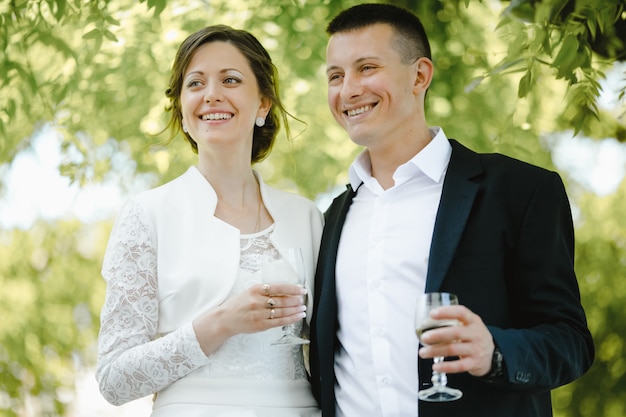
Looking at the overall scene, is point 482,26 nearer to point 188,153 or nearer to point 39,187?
point 188,153

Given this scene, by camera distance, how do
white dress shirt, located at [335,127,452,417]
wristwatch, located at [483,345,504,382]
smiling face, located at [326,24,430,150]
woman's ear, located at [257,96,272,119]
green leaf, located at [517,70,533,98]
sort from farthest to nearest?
1. green leaf, located at [517,70,533,98]
2. woman's ear, located at [257,96,272,119]
3. smiling face, located at [326,24,430,150]
4. white dress shirt, located at [335,127,452,417]
5. wristwatch, located at [483,345,504,382]

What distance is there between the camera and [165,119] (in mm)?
6152

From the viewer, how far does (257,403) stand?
3.07 m

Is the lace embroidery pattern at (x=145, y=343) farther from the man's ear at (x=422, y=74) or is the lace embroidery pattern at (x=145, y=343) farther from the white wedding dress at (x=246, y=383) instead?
the man's ear at (x=422, y=74)

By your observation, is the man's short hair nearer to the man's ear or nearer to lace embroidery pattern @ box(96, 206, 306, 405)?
the man's ear

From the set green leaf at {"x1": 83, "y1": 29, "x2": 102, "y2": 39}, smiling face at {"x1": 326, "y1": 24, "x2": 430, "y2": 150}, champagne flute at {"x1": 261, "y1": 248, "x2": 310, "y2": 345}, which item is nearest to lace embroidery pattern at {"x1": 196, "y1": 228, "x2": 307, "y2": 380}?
champagne flute at {"x1": 261, "y1": 248, "x2": 310, "y2": 345}

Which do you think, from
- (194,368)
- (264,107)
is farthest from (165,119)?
(194,368)

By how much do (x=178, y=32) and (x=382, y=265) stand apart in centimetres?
350

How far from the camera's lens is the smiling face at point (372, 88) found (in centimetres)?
333

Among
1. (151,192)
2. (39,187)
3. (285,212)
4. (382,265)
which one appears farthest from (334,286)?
(39,187)

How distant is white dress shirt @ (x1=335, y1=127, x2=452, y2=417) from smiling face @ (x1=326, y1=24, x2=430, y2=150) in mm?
190

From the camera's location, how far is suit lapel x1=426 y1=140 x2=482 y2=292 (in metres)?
2.84

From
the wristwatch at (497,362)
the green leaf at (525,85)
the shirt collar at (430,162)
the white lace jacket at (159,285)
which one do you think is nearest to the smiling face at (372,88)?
the shirt collar at (430,162)

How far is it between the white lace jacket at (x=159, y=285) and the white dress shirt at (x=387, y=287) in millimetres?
267
